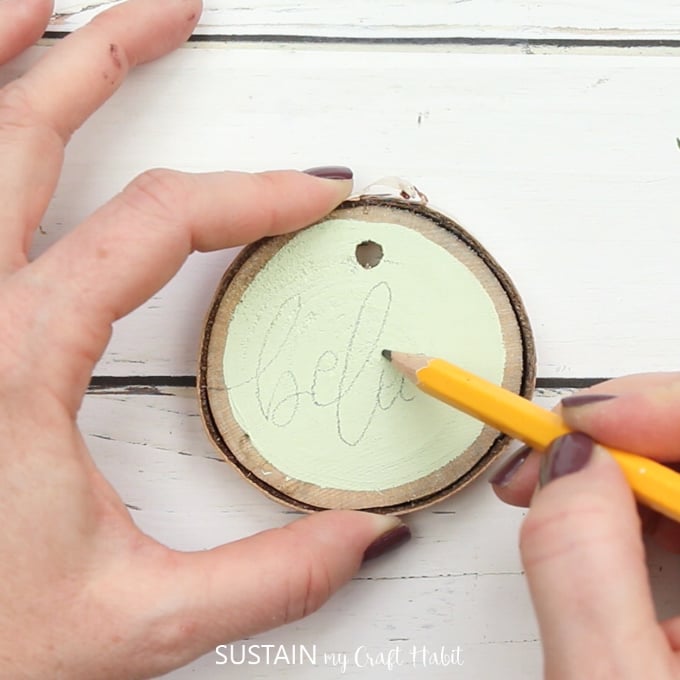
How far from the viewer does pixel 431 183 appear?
558mm

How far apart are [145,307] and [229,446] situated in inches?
4.7

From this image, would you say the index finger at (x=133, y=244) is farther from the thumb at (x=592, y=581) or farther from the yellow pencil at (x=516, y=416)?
the thumb at (x=592, y=581)

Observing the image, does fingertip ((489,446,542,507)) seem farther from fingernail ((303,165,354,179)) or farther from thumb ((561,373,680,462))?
fingernail ((303,165,354,179))

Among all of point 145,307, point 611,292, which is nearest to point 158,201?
point 145,307

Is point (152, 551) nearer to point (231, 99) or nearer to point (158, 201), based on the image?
point (158, 201)

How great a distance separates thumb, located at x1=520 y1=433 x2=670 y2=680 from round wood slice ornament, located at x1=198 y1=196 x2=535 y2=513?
5.8 inches

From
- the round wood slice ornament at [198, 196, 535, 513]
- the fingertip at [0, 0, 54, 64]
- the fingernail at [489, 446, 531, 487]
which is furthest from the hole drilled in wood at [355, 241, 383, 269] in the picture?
the fingertip at [0, 0, 54, 64]

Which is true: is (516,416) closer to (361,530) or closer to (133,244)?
(361,530)

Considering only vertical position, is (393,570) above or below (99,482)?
below

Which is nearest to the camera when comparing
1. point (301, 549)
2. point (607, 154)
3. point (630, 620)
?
point (630, 620)

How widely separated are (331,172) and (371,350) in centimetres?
13

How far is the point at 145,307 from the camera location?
0.54 m

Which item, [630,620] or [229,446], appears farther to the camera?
[229,446]

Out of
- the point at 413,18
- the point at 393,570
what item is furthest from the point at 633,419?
the point at 413,18
